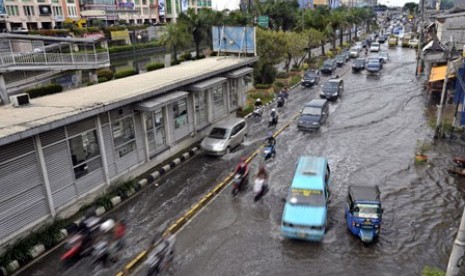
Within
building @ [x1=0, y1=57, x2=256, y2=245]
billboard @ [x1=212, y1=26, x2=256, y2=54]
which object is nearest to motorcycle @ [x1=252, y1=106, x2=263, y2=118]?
billboard @ [x1=212, y1=26, x2=256, y2=54]

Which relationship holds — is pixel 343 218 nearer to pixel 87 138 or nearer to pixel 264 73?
pixel 87 138

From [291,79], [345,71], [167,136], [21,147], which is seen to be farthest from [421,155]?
[345,71]

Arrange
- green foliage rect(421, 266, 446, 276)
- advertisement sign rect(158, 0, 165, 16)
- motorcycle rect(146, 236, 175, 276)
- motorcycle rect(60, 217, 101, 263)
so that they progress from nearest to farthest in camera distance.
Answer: motorcycle rect(146, 236, 175, 276), green foliage rect(421, 266, 446, 276), motorcycle rect(60, 217, 101, 263), advertisement sign rect(158, 0, 165, 16)

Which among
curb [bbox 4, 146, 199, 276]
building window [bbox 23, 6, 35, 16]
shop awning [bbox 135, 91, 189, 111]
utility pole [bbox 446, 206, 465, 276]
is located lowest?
curb [bbox 4, 146, 199, 276]

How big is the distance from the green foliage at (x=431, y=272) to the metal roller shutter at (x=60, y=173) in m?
13.4

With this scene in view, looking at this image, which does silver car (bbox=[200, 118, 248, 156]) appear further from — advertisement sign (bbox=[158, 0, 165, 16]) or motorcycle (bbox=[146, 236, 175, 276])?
advertisement sign (bbox=[158, 0, 165, 16])

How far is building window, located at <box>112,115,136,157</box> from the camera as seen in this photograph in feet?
60.3

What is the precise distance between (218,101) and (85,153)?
43.1 feet

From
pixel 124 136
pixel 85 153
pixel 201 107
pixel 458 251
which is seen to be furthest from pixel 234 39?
pixel 458 251

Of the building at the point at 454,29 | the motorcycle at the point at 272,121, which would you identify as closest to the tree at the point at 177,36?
the motorcycle at the point at 272,121

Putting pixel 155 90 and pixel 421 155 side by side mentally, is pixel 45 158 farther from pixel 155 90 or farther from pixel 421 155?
pixel 421 155

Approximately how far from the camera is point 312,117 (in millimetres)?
27266

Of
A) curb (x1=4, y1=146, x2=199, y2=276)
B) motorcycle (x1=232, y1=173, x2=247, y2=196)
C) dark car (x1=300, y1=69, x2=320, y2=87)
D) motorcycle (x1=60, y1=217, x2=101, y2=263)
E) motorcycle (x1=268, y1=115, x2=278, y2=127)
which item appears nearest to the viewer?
motorcycle (x1=60, y1=217, x2=101, y2=263)

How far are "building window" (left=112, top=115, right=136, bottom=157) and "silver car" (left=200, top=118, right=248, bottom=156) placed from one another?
4.62 m
